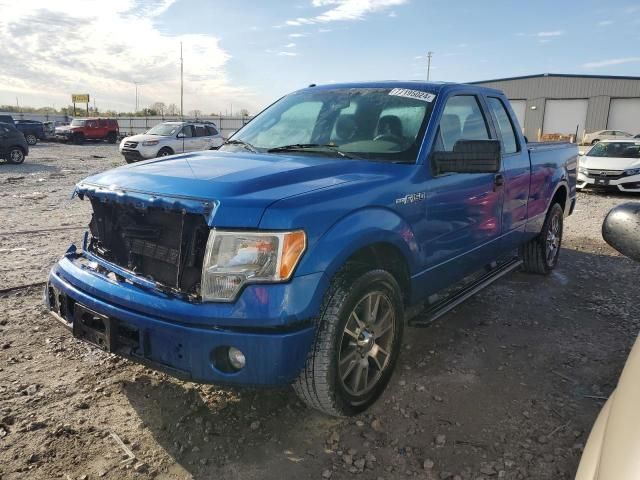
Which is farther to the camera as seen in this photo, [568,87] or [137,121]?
[137,121]

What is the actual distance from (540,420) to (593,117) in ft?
144

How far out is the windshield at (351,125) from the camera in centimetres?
337

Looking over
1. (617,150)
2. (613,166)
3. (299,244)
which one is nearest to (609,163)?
(613,166)

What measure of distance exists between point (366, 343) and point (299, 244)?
0.84 m

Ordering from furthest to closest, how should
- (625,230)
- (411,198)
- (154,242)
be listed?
(411,198) → (154,242) → (625,230)

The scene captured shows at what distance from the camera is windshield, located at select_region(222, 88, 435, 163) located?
11.0 feet

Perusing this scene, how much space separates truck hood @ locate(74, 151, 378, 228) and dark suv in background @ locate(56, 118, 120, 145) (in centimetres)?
3327

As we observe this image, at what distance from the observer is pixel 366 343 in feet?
9.40

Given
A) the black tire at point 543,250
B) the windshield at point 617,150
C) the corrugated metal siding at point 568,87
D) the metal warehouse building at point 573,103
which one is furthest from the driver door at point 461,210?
the corrugated metal siding at point 568,87

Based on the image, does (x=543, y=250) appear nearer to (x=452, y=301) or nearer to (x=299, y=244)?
(x=452, y=301)

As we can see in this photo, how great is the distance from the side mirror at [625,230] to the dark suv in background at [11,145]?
2035cm

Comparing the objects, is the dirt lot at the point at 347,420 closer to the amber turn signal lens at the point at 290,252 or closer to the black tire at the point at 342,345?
the black tire at the point at 342,345

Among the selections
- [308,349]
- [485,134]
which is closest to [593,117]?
[485,134]

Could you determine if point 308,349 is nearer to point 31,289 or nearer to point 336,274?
point 336,274
